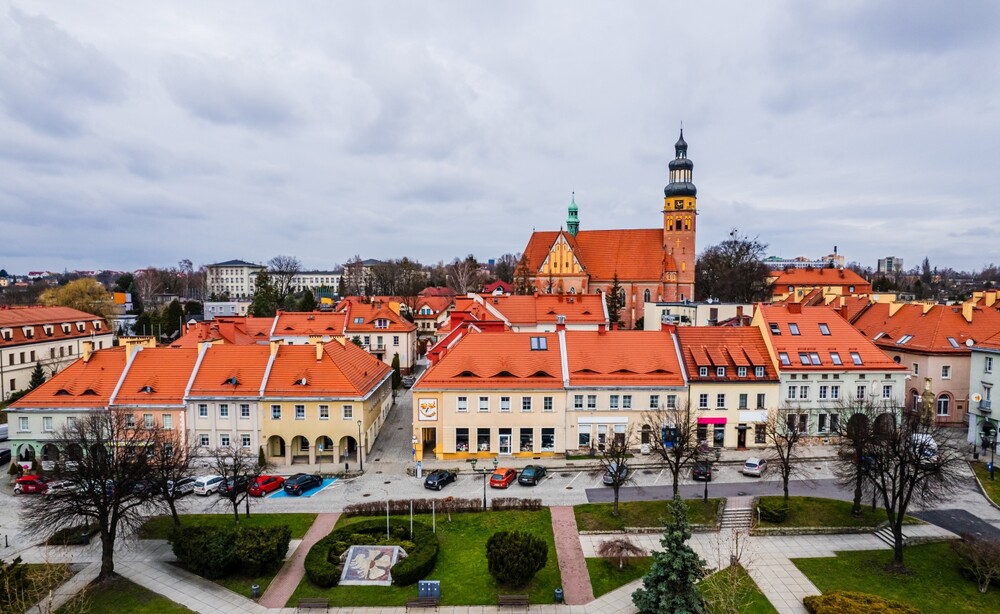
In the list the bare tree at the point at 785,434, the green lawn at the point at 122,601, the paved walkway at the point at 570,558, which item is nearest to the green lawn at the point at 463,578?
the paved walkway at the point at 570,558

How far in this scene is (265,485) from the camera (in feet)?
113

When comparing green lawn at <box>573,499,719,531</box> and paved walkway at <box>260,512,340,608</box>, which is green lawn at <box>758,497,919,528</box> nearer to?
green lawn at <box>573,499,719,531</box>

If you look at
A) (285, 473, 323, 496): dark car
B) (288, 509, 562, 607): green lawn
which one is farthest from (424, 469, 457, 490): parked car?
(285, 473, 323, 496): dark car

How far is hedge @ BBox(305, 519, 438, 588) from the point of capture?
24.5 meters

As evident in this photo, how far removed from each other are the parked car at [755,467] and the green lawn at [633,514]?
5406mm

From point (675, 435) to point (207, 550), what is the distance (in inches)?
1011

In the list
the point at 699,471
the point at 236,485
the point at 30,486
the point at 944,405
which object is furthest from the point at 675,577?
the point at 944,405

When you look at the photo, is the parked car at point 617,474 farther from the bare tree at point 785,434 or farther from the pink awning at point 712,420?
the pink awning at point 712,420

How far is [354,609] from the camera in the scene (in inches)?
906

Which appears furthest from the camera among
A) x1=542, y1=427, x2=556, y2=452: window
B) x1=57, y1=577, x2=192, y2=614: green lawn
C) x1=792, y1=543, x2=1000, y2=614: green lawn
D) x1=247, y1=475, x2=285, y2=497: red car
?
x1=542, y1=427, x2=556, y2=452: window

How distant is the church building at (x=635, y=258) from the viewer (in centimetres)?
8412

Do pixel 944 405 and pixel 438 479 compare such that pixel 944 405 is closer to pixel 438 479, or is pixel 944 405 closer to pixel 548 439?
pixel 548 439

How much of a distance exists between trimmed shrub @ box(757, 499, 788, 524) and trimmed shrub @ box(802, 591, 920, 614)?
6932mm

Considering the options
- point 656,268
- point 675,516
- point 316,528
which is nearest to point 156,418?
point 316,528
